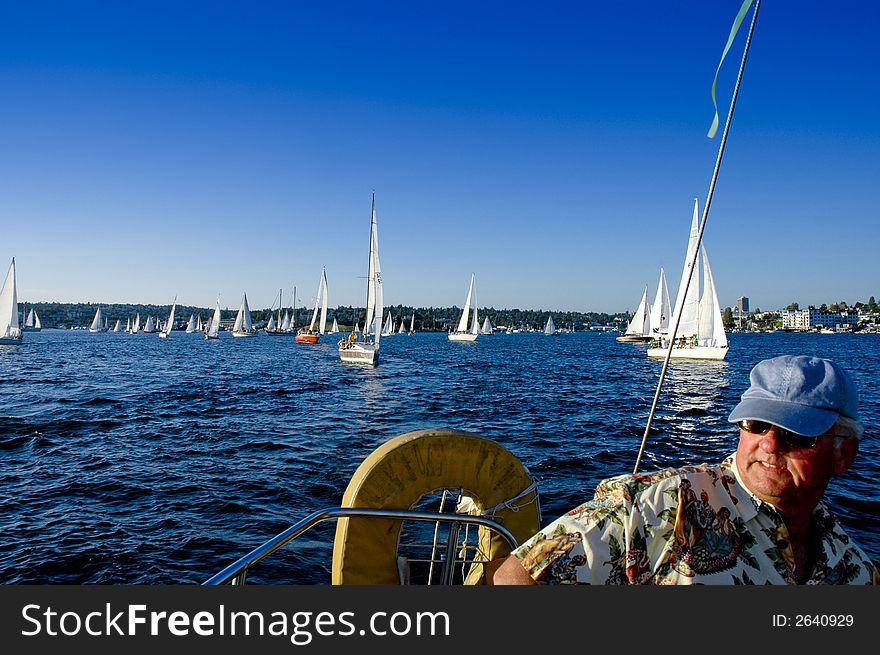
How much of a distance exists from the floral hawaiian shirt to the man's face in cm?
6

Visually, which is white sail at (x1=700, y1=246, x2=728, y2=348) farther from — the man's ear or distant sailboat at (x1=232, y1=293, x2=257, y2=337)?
distant sailboat at (x1=232, y1=293, x2=257, y2=337)

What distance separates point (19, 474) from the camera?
14492 millimetres

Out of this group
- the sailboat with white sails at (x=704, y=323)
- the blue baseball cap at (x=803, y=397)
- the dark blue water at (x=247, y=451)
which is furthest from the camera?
the sailboat with white sails at (x=704, y=323)

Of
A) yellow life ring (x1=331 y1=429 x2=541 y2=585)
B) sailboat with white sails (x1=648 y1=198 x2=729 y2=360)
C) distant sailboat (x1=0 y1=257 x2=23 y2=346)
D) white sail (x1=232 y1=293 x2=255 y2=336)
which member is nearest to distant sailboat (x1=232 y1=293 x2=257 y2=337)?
white sail (x1=232 y1=293 x2=255 y2=336)

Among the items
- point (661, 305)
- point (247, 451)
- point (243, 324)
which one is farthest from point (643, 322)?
point (247, 451)

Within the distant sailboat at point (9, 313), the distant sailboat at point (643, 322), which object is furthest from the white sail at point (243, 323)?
the distant sailboat at point (643, 322)

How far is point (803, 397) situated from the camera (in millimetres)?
2098

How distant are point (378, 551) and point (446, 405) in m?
22.4

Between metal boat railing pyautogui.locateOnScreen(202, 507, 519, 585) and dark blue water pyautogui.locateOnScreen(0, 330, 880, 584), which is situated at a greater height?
metal boat railing pyautogui.locateOnScreen(202, 507, 519, 585)

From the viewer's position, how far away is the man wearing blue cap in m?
2.09

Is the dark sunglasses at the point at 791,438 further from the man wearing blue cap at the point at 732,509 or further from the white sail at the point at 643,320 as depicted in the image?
the white sail at the point at 643,320

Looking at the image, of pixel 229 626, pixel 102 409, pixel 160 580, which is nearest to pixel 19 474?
pixel 160 580

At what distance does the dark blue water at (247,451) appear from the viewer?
389 inches

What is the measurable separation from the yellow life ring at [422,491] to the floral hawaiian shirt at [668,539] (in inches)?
140
